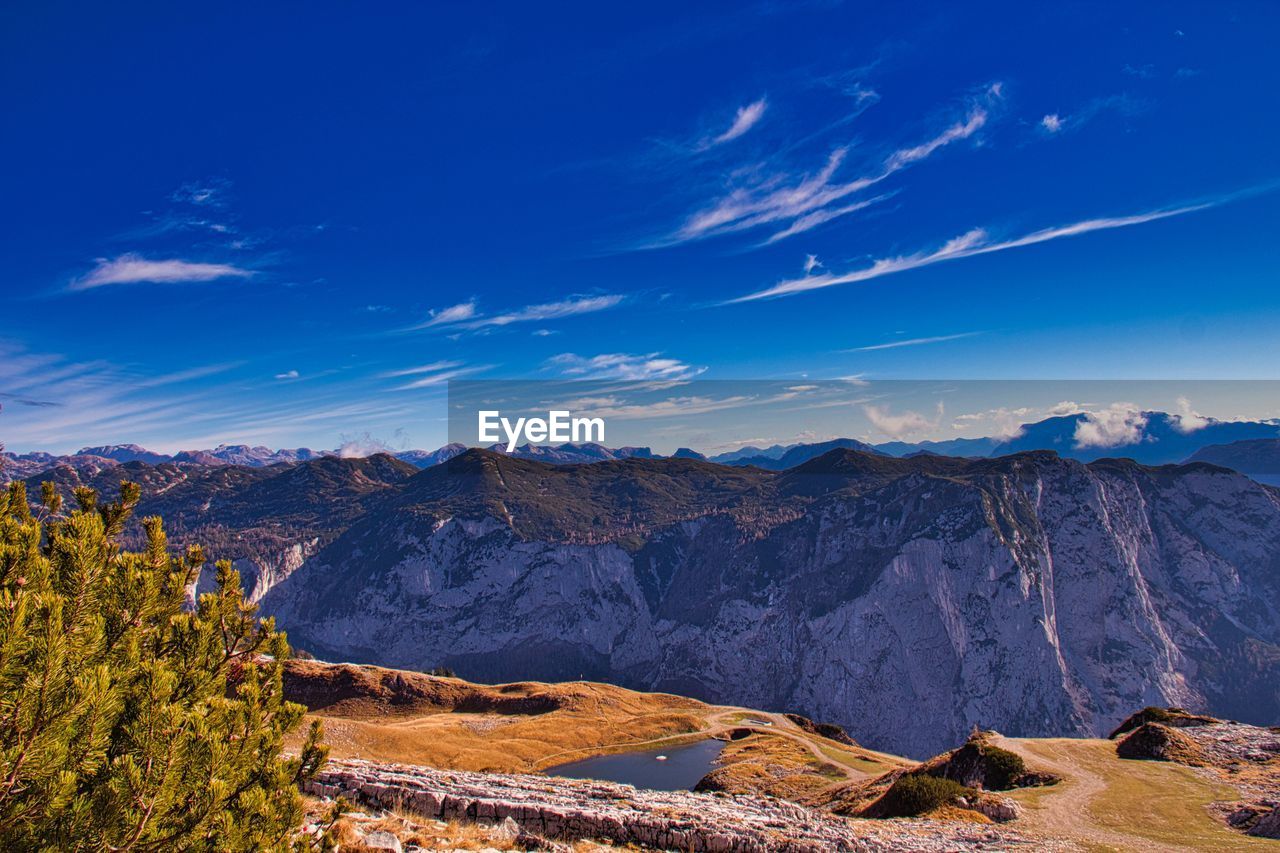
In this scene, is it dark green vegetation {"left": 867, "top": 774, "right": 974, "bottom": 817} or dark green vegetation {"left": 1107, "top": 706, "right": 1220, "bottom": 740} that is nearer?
dark green vegetation {"left": 867, "top": 774, "right": 974, "bottom": 817}

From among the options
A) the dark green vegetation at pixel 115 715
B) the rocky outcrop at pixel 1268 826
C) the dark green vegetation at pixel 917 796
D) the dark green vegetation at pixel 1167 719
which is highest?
the dark green vegetation at pixel 115 715

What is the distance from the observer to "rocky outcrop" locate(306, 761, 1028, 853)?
23828mm

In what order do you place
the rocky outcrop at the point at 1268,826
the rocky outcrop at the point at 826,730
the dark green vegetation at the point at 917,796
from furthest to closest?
the rocky outcrop at the point at 826,730
the dark green vegetation at the point at 917,796
the rocky outcrop at the point at 1268,826

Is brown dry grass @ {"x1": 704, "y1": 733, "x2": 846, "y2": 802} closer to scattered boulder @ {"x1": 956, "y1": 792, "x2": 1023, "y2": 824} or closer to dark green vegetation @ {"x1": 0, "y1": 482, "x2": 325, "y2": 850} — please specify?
scattered boulder @ {"x1": 956, "y1": 792, "x2": 1023, "y2": 824}

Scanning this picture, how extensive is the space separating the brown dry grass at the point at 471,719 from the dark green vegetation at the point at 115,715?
201 ft

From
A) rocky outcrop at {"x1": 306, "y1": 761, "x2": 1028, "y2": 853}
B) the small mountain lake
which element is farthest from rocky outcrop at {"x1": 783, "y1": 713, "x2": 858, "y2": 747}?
rocky outcrop at {"x1": 306, "y1": 761, "x2": 1028, "y2": 853}

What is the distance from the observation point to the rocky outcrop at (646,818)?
23.8 meters

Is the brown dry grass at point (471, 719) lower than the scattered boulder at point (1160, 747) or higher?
lower

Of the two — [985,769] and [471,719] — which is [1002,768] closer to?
[985,769]

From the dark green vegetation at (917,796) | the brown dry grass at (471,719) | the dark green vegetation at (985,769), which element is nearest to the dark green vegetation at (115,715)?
the dark green vegetation at (917,796)

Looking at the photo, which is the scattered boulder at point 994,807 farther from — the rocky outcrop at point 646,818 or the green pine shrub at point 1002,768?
the green pine shrub at point 1002,768

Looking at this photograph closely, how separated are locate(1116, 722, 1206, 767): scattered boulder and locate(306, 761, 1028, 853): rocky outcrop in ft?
81.8

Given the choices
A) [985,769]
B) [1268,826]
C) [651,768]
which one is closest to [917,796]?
[985,769]

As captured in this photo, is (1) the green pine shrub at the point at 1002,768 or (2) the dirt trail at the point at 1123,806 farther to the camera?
(1) the green pine shrub at the point at 1002,768
